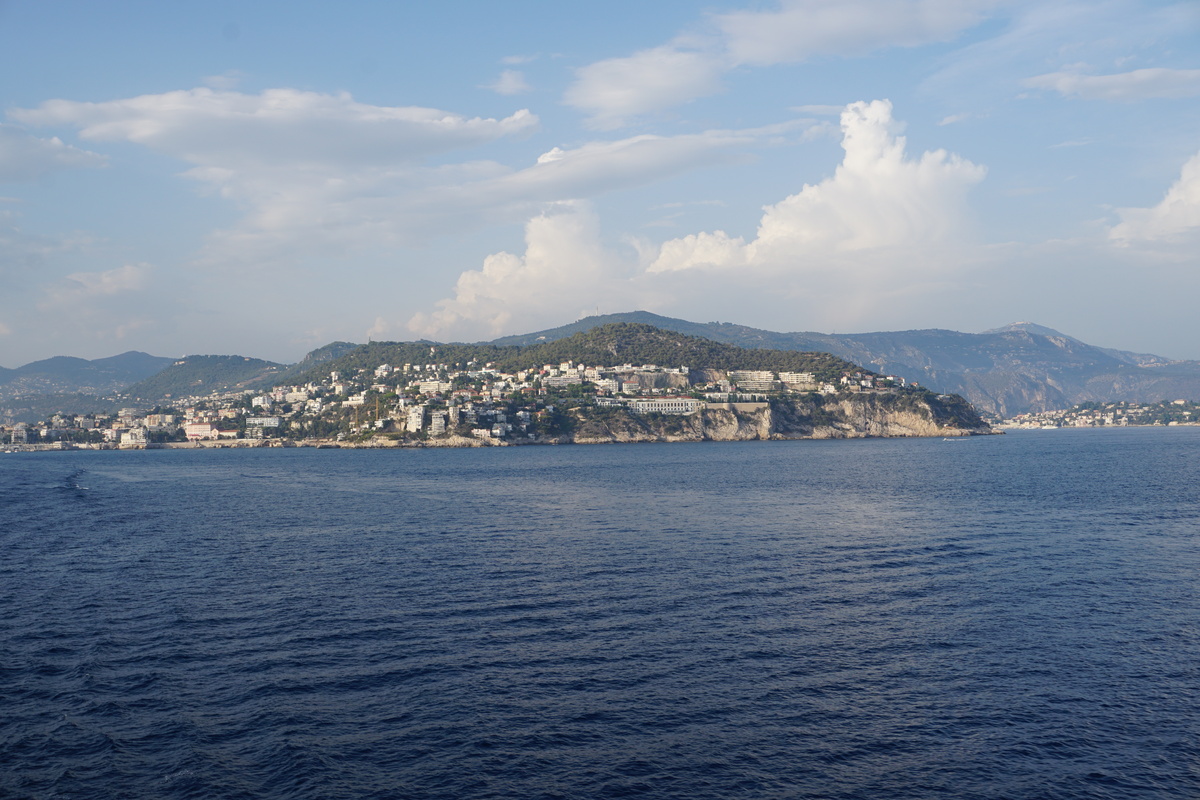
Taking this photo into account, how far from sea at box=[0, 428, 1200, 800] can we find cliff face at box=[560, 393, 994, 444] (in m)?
112

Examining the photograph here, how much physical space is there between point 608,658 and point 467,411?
439 feet

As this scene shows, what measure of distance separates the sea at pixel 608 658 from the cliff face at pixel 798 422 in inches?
4402

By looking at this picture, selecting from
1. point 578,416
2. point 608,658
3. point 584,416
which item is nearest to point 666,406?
point 584,416

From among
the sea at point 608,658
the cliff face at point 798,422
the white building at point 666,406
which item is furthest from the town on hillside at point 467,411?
the sea at point 608,658

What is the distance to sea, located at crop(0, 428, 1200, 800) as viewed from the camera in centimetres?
1448

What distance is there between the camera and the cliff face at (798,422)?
156375 mm

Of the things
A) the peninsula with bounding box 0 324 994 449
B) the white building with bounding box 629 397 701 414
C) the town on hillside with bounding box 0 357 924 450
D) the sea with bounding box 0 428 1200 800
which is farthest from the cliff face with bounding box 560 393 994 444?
the sea with bounding box 0 428 1200 800

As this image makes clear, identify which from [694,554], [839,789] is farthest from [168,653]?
[694,554]

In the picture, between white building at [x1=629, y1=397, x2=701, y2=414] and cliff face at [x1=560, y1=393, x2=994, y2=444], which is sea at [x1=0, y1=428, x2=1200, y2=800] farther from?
white building at [x1=629, y1=397, x2=701, y2=414]

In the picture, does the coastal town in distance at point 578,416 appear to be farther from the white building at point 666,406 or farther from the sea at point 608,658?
the sea at point 608,658

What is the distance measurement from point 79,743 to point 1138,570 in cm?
3367

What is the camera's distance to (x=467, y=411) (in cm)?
15162

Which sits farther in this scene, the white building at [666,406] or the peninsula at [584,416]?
the white building at [666,406]

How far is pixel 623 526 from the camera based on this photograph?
137 feet
